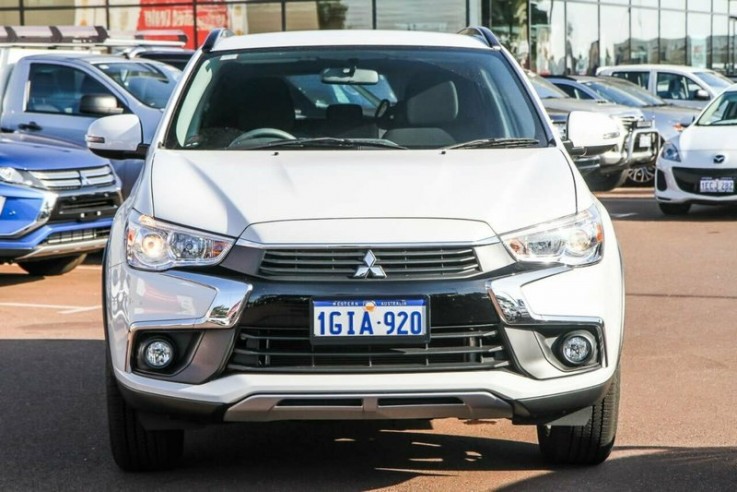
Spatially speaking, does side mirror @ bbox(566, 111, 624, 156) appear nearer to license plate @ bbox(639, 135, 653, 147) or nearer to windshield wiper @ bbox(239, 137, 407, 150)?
windshield wiper @ bbox(239, 137, 407, 150)

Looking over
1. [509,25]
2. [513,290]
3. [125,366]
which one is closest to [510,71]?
[513,290]

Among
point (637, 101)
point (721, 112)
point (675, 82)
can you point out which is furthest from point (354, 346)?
point (675, 82)

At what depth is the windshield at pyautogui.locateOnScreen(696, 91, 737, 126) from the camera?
1638 centimetres

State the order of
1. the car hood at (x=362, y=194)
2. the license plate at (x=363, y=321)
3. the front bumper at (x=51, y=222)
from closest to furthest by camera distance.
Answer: the license plate at (x=363, y=321) → the car hood at (x=362, y=194) → the front bumper at (x=51, y=222)

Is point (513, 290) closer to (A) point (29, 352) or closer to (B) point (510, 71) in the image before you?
(B) point (510, 71)

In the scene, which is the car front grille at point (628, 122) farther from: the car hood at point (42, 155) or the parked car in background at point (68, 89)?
the car hood at point (42, 155)

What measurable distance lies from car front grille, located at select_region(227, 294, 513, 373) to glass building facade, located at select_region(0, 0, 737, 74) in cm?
2707

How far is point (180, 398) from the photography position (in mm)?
4668

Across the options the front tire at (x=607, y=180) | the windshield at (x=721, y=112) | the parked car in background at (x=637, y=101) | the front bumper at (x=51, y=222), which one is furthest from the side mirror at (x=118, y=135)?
the parked car in background at (x=637, y=101)

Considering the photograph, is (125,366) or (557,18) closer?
(125,366)

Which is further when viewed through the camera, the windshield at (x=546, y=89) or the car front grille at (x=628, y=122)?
the windshield at (x=546, y=89)

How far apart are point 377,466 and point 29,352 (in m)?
3.28

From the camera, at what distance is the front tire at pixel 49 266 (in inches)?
453

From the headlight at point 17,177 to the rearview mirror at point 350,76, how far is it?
499 centimetres
